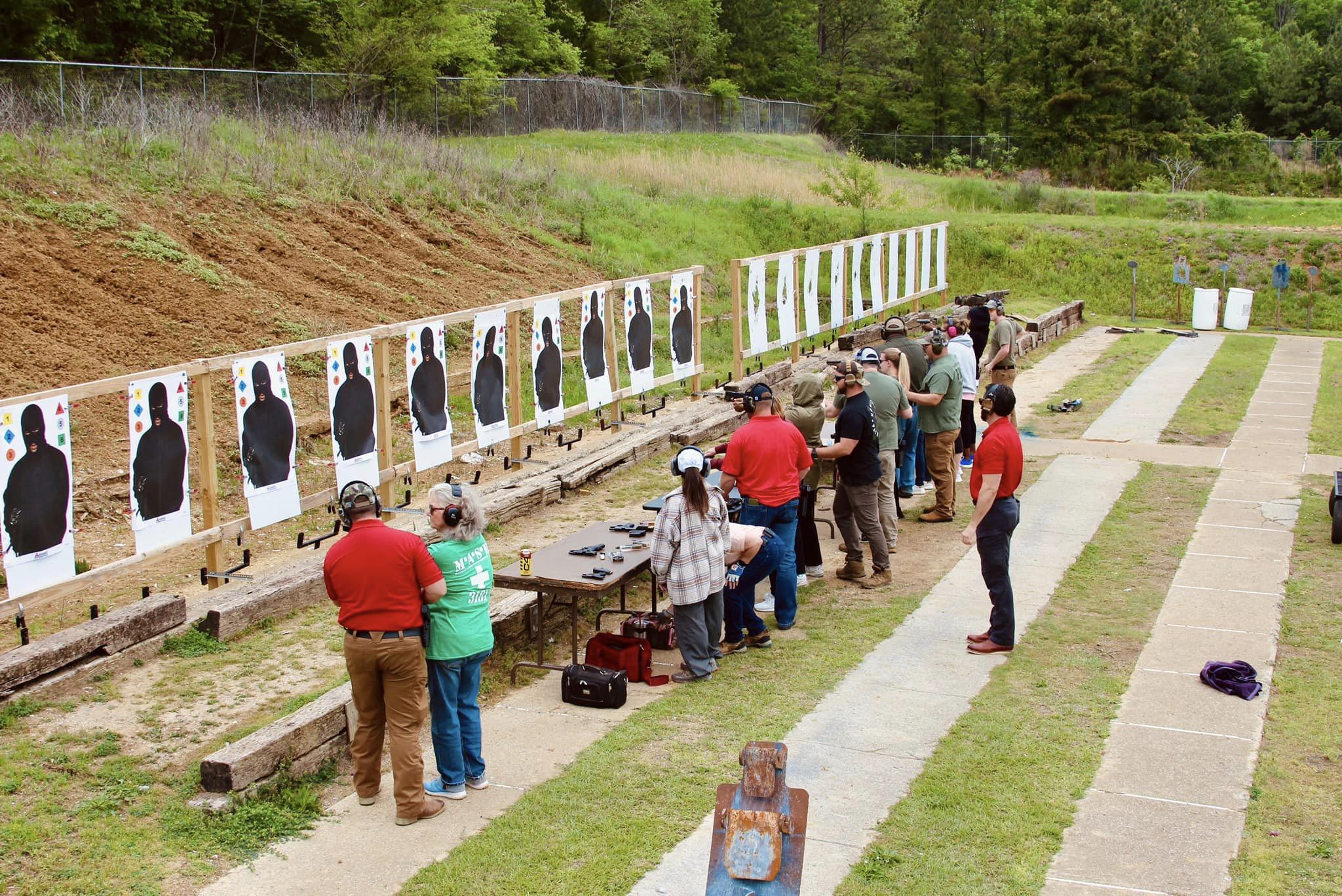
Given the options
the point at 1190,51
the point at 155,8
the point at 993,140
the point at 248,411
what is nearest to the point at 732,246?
the point at 155,8

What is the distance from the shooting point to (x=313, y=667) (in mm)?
8984

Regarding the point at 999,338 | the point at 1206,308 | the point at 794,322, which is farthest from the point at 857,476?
the point at 1206,308

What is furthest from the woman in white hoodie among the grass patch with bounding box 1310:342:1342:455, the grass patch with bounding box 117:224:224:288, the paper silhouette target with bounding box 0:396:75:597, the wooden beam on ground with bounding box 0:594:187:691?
the grass patch with bounding box 117:224:224:288

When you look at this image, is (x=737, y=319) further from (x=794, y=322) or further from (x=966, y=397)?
(x=966, y=397)

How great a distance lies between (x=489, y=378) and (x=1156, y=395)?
1151cm

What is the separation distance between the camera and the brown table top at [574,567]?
880 cm

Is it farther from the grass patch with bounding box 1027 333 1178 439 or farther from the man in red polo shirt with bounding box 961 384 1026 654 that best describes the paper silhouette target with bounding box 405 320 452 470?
the grass patch with bounding box 1027 333 1178 439

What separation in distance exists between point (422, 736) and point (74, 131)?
1611cm

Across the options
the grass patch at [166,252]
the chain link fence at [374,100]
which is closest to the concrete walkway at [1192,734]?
the grass patch at [166,252]

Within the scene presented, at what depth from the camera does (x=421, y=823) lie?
22.6ft

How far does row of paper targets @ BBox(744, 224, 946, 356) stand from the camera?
1986 cm

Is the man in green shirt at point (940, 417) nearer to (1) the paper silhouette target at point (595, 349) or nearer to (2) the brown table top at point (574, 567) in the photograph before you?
(2) the brown table top at point (574, 567)

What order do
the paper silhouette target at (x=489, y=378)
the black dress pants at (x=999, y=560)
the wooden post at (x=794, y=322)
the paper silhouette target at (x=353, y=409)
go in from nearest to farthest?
the black dress pants at (x=999, y=560) → the paper silhouette target at (x=353, y=409) → the paper silhouette target at (x=489, y=378) → the wooden post at (x=794, y=322)

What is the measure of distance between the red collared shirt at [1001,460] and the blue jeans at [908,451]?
162 inches
